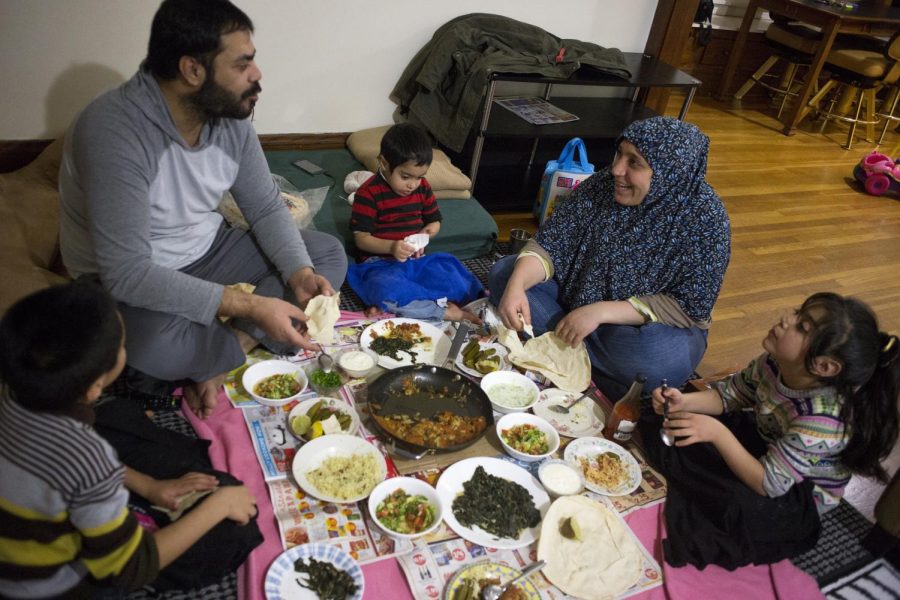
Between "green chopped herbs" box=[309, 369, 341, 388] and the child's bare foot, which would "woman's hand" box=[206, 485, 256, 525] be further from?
the child's bare foot

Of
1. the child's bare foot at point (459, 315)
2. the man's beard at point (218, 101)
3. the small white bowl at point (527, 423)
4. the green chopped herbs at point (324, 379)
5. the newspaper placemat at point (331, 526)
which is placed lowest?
the newspaper placemat at point (331, 526)

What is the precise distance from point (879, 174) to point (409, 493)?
17.0 feet

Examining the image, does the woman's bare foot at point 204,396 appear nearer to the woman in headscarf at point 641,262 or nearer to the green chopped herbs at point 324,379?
the green chopped herbs at point 324,379

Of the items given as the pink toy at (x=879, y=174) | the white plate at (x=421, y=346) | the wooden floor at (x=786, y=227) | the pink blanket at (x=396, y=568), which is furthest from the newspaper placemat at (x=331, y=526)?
the pink toy at (x=879, y=174)

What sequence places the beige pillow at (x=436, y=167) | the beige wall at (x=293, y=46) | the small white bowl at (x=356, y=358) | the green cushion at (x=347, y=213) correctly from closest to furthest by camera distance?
the small white bowl at (x=356, y=358) → the beige wall at (x=293, y=46) → the green cushion at (x=347, y=213) → the beige pillow at (x=436, y=167)

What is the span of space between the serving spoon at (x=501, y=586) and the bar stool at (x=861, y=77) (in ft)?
20.2

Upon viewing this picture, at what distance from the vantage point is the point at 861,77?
19.3ft

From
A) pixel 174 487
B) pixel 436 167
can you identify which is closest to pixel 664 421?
pixel 174 487

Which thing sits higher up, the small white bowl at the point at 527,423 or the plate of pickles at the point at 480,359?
the small white bowl at the point at 527,423

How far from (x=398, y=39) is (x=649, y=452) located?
2653mm

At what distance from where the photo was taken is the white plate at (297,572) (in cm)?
143

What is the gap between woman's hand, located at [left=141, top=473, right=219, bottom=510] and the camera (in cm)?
148

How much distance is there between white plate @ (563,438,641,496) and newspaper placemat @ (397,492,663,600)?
18 centimetres

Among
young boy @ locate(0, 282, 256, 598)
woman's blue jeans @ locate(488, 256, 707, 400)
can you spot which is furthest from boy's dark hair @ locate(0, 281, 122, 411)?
woman's blue jeans @ locate(488, 256, 707, 400)
